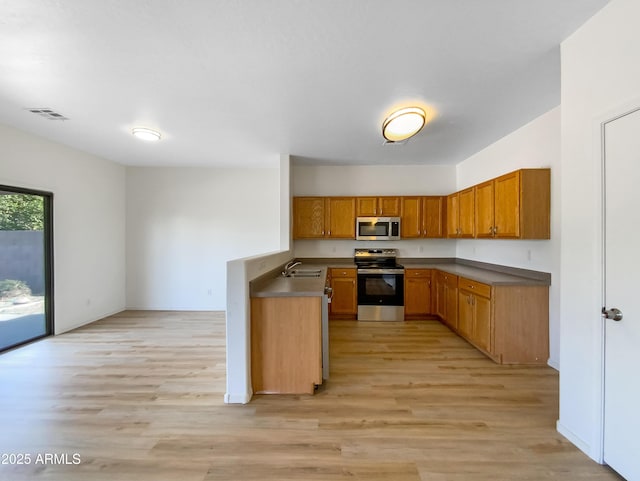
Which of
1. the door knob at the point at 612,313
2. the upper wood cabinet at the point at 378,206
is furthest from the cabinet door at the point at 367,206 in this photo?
the door knob at the point at 612,313

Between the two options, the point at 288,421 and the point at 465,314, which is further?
the point at 465,314

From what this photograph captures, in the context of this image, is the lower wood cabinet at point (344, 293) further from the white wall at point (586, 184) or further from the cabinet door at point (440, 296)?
the white wall at point (586, 184)

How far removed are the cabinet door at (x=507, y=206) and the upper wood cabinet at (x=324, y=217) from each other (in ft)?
7.03

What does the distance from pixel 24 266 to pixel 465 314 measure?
5791 mm

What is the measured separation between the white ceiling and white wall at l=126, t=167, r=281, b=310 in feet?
5.26

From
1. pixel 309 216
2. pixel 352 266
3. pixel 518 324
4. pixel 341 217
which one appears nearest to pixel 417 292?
pixel 352 266

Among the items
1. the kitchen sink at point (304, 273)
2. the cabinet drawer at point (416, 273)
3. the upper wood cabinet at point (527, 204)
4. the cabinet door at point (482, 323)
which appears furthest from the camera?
the cabinet drawer at point (416, 273)

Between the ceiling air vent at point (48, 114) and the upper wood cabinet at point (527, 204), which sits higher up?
the ceiling air vent at point (48, 114)

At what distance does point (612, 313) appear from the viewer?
1.49 meters

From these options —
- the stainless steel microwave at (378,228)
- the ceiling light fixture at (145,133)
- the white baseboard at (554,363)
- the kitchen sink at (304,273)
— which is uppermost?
the ceiling light fixture at (145,133)

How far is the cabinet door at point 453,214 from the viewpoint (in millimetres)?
A: 4258

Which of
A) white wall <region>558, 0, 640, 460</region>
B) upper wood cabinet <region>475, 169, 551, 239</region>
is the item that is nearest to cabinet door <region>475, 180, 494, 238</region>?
upper wood cabinet <region>475, 169, 551, 239</region>

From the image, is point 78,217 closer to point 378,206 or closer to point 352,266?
point 352,266

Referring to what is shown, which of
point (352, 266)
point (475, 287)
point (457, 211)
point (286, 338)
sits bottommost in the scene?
point (286, 338)
